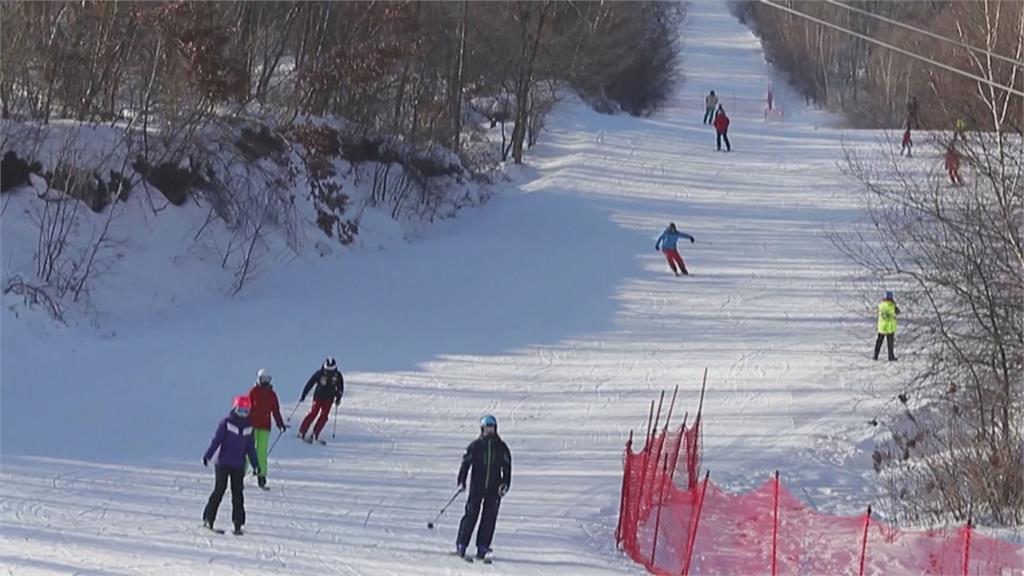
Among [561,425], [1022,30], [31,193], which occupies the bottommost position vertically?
[561,425]

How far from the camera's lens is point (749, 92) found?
79.1 metres

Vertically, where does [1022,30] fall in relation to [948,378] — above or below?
above

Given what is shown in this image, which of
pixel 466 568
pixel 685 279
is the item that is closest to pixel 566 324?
pixel 685 279

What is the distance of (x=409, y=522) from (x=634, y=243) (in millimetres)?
18967

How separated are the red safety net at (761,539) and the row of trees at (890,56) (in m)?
7.83

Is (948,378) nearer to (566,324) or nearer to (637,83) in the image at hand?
(566,324)

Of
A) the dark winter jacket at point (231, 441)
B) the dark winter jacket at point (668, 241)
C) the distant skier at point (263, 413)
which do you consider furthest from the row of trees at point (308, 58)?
the dark winter jacket at point (231, 441)

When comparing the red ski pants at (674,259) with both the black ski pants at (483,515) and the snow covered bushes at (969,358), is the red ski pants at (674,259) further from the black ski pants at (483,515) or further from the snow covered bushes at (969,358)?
the black ski pants at (483,515)

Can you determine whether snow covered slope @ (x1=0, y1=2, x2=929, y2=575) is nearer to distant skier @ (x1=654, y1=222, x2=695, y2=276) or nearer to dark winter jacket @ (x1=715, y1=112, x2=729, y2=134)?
distant skier @ (x1=654, y1=222, x2=695, y2=276)

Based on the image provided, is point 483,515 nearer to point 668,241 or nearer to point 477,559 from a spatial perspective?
point 477,559

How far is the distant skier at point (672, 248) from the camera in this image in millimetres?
28938

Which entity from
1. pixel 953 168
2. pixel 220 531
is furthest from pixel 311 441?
pixel 953 168

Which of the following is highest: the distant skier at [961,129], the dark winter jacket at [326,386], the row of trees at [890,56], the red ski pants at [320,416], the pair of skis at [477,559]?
the row of trees at [890,56]

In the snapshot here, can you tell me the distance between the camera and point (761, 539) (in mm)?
14062
